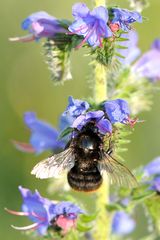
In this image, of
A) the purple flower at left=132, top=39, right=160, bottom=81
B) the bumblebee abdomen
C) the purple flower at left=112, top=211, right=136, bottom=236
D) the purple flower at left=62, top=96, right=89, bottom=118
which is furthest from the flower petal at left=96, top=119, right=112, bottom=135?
the purple flower at left=112, top=211, right=136, bottom=236

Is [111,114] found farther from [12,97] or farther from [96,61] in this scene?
Answer: [12,97]

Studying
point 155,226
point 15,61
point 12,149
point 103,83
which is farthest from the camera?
point 15,61

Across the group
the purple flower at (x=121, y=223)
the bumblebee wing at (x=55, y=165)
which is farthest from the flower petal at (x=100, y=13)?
the purple flower at (x=121, y=223)

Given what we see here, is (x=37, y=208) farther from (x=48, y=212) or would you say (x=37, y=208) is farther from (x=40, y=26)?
(x=40, y=26)

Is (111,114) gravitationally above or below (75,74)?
below

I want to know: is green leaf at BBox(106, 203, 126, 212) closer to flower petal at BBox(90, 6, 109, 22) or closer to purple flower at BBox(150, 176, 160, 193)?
purple flower at BBox(150, 176, 160, 193)

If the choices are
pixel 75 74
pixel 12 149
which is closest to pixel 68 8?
pixel 75 74
